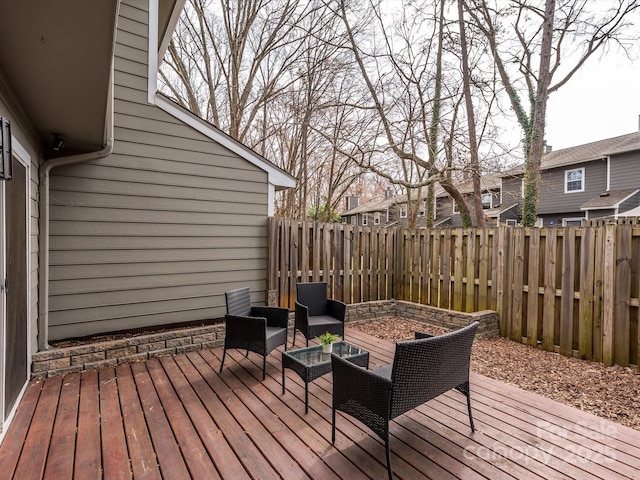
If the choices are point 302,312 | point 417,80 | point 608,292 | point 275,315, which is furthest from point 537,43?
point 275,315

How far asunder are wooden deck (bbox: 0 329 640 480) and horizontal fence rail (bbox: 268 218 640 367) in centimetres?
172

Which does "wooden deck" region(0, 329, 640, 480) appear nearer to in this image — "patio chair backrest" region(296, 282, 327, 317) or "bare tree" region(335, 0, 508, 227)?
"patio chair backrest" region(296, 282, 327, 317)

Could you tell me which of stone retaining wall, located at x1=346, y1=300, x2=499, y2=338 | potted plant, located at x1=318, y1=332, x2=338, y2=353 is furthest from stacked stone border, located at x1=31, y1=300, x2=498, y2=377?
potted plant, located at x1=318, y1=332, x2=338, y2=353

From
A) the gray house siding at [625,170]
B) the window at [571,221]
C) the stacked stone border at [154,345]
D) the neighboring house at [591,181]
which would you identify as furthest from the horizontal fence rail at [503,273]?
the window at [571,221]

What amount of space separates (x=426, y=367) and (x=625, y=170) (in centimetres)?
1679

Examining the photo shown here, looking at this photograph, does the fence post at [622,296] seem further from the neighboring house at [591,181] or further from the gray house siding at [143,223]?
the neighboring house at [591,181]

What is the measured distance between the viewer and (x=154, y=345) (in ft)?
13.1

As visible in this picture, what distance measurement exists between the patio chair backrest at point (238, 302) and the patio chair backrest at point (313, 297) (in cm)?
75

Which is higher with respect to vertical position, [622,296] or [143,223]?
[143,223]

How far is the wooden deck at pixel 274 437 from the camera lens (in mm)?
2072

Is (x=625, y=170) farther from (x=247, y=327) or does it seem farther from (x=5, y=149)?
(x=5, y=149)

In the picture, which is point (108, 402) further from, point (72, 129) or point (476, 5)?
point (476, 5)

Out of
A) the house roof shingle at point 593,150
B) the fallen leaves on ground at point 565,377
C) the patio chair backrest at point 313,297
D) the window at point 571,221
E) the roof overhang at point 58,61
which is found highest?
the house roof shingle at point 593,150

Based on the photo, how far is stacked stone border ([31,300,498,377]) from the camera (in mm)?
3457
